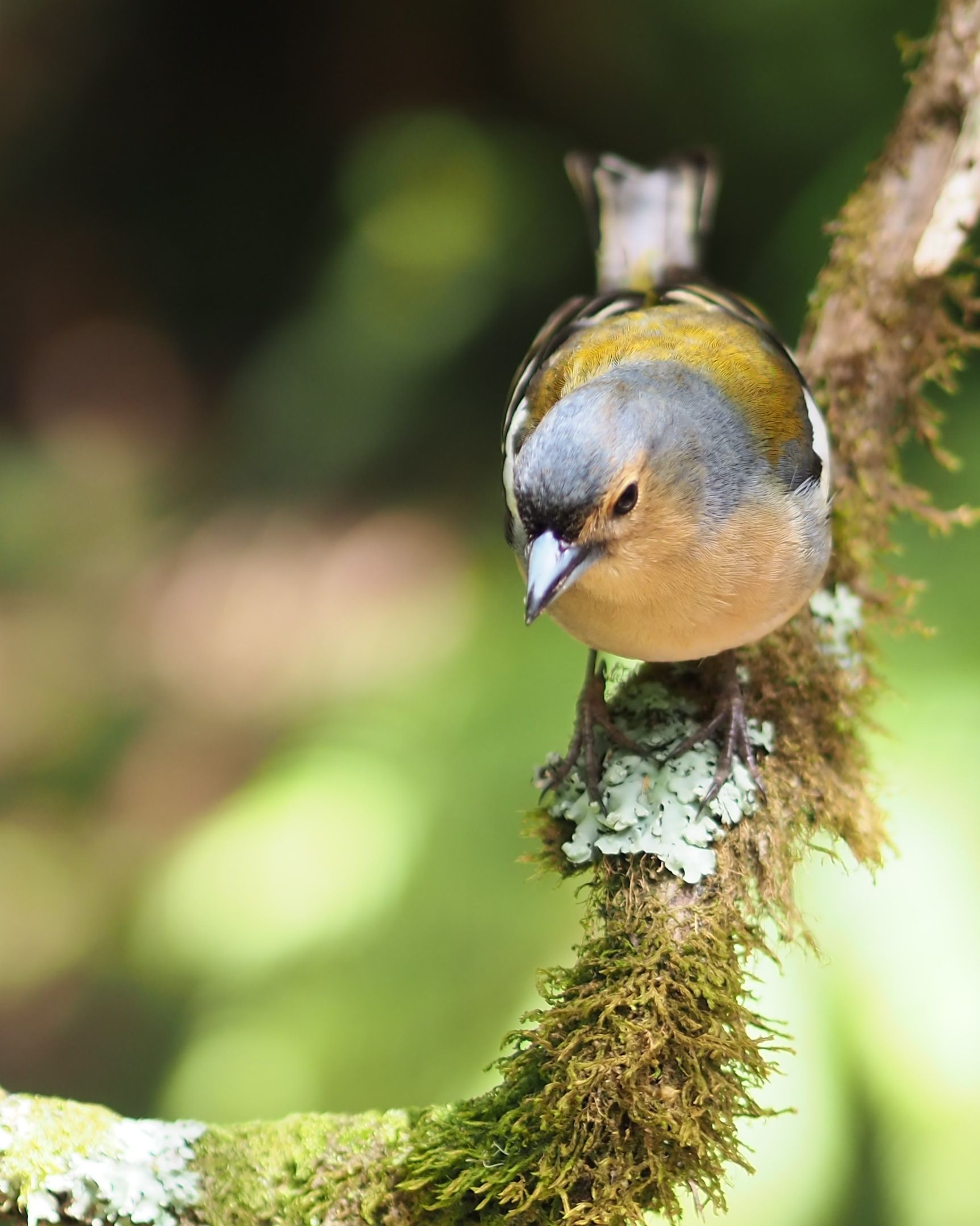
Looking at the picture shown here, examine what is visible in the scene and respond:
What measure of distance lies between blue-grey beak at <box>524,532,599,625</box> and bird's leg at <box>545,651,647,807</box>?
420 millimetres

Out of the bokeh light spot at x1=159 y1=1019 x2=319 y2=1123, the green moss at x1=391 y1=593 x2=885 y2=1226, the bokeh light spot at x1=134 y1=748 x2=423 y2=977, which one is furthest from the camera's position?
the bokeh light spot at x1=134 y1=748 x2=423 y2=977

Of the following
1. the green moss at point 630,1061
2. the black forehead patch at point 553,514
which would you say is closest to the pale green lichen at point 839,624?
the green moss at point 630,1061

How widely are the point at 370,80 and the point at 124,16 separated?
45.6 inches

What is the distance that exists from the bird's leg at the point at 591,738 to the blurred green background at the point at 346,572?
2.54 feet

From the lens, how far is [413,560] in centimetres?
514

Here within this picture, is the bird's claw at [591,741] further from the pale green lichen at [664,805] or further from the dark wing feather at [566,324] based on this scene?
the dark wing feather at [566,324]

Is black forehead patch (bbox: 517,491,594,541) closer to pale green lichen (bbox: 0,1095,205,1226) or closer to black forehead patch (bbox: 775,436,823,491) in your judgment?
black forehead patch (bbox: 775,436,823,491)

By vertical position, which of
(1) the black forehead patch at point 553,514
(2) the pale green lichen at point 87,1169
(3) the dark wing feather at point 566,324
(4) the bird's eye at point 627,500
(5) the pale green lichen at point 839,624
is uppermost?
(3) the dark wing feather at point 566,324

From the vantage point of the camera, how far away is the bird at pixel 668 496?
1784 mm

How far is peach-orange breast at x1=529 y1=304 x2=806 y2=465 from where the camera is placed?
7.00ft

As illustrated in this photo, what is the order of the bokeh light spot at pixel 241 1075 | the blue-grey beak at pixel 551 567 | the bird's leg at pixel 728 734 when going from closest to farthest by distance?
the blue-grey beak at pixel 551 567 → the bird's leg at pixel 728 734 → the bokeh light spot at pixel 241 1075

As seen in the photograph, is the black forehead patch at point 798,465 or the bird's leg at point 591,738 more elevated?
the black forehead patch at point 798,465

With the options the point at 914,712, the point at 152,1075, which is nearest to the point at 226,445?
the point at 152,1075

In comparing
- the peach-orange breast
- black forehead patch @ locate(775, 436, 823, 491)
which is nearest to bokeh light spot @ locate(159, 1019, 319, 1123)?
the peach-orange breast
